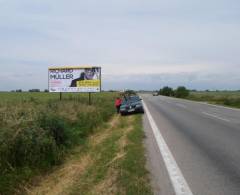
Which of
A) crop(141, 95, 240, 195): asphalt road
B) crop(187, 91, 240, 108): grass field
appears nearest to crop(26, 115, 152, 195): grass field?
crop(141, 95, 240, 195): asphalt road

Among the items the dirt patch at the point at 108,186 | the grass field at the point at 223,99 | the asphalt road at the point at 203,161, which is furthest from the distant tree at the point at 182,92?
the dirt patch at the point at 108,186

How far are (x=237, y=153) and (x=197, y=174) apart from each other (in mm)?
2463

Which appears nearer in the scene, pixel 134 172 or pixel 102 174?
pixel 134 172

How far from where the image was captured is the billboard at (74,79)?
98.1 ft

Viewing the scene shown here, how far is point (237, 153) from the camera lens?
8.05 m

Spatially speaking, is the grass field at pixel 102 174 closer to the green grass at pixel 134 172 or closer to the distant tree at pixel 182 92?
the green grass at pixel 134 172

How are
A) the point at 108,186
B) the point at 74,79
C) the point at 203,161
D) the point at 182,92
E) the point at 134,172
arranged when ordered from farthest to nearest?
the point at 182,92 < the point at 74,79 < the point at 203,161 < the point at 134,172 < the point at 108,186

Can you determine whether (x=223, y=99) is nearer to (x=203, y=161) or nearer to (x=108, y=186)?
(x=203, y=161)

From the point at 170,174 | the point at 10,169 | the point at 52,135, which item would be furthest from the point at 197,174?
the point at 52,135

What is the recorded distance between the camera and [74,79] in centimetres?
3052

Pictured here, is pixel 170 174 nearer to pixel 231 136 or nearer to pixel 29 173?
pixel 29 173

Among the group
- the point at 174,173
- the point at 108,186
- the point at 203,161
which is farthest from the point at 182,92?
the point at 108,186

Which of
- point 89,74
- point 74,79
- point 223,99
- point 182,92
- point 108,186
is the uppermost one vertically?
point 89,74

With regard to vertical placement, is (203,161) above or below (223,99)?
above
